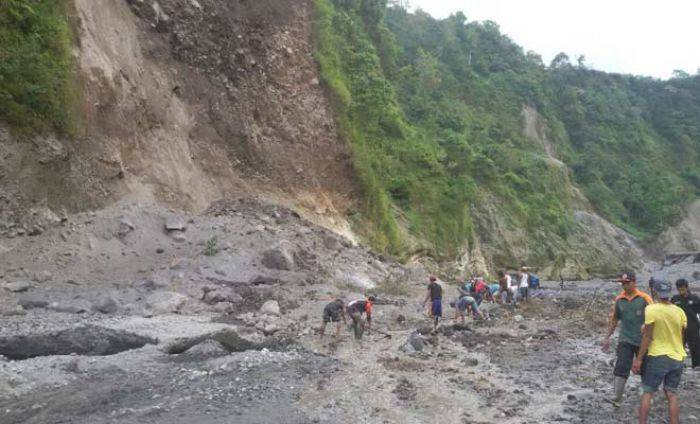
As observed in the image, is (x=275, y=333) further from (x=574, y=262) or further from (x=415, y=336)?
(x=574, y=262)

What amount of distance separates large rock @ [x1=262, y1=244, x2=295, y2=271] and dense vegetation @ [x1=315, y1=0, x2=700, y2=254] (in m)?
8.33

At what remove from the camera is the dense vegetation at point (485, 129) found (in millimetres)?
28297

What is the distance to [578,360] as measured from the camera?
10070mm

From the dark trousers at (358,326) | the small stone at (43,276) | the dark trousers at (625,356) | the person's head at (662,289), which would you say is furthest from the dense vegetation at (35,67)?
the person's head at (662,289)

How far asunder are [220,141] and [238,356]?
1334 centimetres

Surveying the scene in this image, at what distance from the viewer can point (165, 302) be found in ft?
40.9

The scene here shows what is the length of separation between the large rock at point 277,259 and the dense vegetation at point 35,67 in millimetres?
6606

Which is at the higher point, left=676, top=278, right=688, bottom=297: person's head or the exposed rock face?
the exposed rock face

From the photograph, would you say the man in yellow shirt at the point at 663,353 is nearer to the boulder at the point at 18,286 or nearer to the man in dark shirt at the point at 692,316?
the man in dark shirt at the point at 692,316

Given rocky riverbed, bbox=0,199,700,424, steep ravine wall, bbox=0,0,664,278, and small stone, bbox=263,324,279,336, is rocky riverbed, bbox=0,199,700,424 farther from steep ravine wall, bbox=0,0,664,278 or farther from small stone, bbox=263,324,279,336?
steep ravine wall, bbox=0,0,664,278

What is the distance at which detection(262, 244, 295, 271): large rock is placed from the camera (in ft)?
55.3

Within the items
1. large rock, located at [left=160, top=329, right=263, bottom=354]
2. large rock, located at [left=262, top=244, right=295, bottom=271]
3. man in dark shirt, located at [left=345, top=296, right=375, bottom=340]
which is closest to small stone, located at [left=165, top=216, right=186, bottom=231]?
large rock, located at [left=262, top=244, right=295, bottom=271]

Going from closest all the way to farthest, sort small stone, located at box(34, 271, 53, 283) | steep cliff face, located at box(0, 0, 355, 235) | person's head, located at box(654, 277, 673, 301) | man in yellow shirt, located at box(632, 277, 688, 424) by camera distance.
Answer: man in yellow shirt, located at box(632, 277, 688, 424) < person's head, located at box(654, 277, 673, 301) < small stone, located at box(34, 271, 53, 283) < steep cliff face, located at box(0, 0, 355, 235)

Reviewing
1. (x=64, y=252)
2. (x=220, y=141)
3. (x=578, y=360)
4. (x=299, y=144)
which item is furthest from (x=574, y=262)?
(x=64, y=252)
